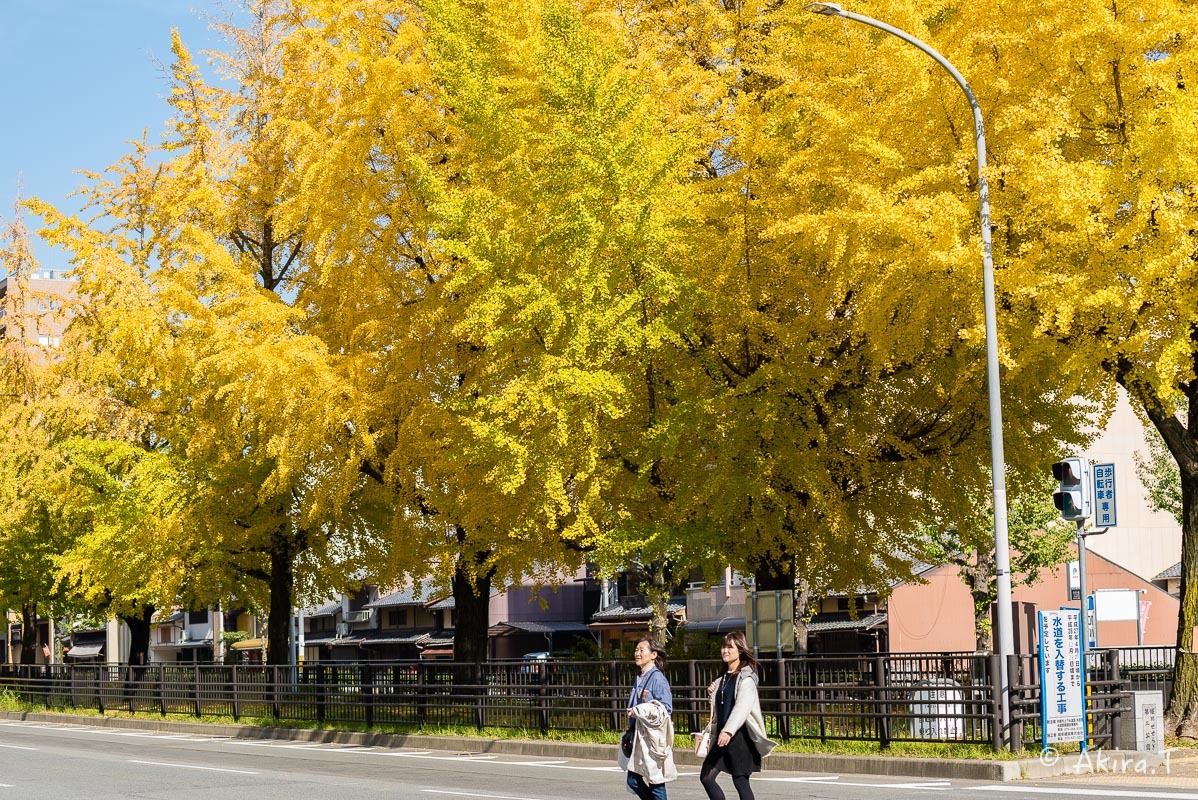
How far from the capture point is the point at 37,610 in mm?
46938

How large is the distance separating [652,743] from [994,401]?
907 centimetres

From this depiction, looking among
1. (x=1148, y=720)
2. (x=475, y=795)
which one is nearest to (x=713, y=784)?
(x=475, y=795)

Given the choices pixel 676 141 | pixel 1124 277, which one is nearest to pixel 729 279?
pixel 676 141

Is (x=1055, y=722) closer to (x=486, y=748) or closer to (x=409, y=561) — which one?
(x=486, y=748)

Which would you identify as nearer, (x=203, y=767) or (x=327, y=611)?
(x=203, y=767)

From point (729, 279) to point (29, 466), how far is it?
88.0 ft

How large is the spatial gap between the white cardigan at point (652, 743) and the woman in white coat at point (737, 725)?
13.3 inches

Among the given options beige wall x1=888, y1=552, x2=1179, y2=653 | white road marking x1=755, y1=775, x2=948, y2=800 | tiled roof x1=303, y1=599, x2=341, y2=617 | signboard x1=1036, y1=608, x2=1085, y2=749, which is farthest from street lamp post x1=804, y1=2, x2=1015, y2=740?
tiled roof x1=303, y1=599, x2=341, y2=617

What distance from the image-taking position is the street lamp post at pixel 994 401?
16.8m

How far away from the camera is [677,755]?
790 inches

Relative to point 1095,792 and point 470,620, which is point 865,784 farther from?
point 470,620

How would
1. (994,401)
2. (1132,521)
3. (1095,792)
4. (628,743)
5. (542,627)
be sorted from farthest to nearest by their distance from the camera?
(1132,521) < (542,627) < (994,401) < (1095,792) < (628,743)

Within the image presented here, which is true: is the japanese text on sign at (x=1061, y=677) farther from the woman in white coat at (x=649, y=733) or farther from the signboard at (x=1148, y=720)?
the woman in white coat at (x=649, y=733)

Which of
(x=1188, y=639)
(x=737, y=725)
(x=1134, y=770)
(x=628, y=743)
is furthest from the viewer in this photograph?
(x=1188, y=639)
